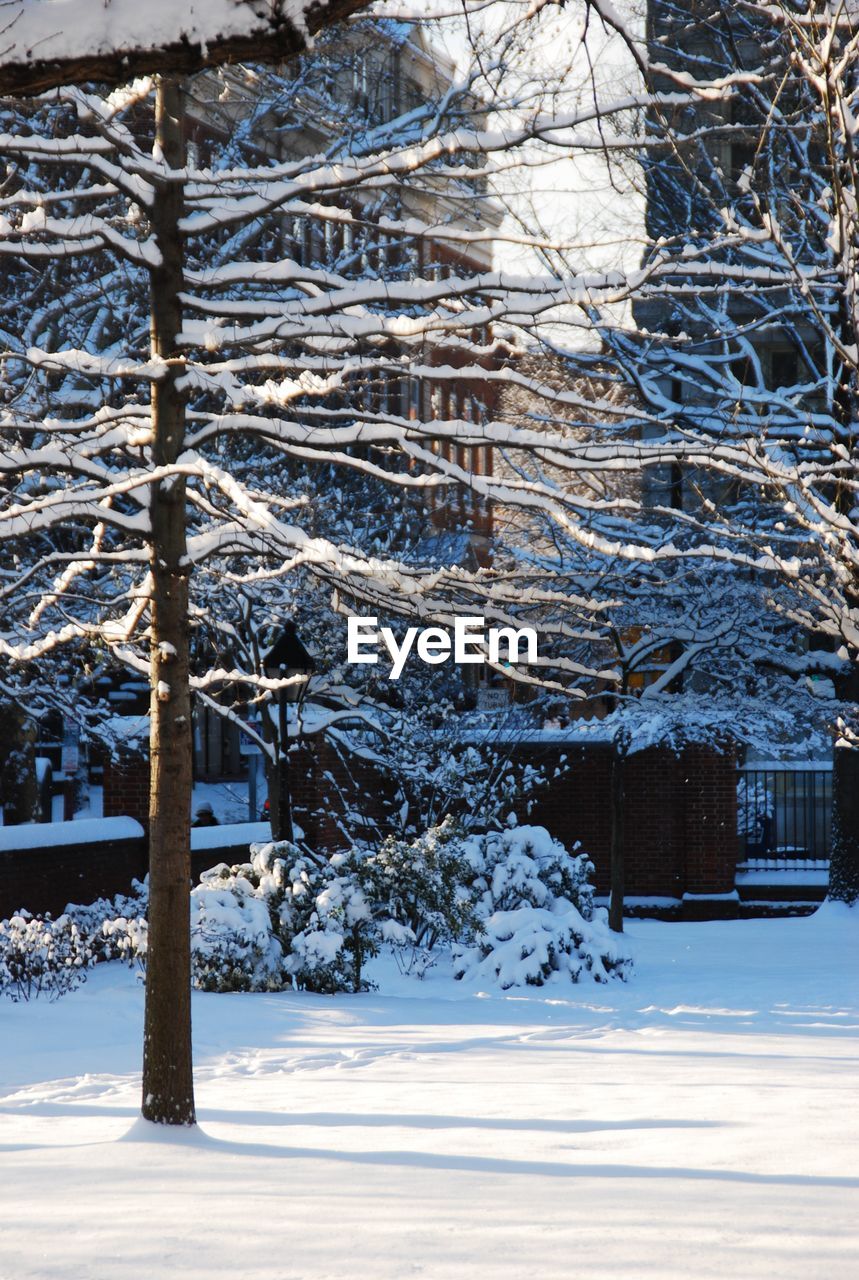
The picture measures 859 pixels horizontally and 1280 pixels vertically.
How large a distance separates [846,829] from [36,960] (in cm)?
958

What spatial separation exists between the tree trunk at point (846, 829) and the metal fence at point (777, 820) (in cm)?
290

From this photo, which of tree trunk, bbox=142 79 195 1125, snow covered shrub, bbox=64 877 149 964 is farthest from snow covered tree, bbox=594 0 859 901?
snow covered shrub, bbox=64 877 149 964

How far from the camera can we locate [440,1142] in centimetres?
642

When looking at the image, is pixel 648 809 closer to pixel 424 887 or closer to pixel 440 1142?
pixel 424 887

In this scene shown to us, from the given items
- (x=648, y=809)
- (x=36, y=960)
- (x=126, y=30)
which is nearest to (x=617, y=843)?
(x=648, y=809)

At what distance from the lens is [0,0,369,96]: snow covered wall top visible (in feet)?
13.2

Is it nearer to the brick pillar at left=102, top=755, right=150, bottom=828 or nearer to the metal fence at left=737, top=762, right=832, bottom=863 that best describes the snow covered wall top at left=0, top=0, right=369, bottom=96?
the brick pillar at left=102, top=755, right=150, bottom=828

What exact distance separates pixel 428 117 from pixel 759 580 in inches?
298

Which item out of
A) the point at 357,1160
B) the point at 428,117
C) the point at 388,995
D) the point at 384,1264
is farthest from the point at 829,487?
the point at 384,1264

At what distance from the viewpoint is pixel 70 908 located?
14.9 m

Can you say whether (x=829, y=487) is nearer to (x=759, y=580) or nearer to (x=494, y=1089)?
Answer: (x=759, y=580)

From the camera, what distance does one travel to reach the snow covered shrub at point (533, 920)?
44.3 ft

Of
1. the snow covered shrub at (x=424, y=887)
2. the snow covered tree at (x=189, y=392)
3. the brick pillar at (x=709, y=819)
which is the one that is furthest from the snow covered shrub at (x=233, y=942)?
the brick pillar at (x=709, y=819)

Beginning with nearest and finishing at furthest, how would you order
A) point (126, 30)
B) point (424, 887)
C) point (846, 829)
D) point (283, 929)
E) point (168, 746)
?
point (126, 30)
point (168, 746)
point (283, 929)
point (424, 887)
point (846, 829)
